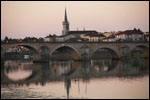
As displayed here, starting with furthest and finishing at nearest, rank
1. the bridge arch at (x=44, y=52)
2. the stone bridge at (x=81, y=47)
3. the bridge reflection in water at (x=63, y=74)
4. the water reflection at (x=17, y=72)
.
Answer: the bridge arch at (x=44, y=52) < the stone bridge at (x=81, y=47) < the water reflection at (x=17, y=72) < the bridge reflection in water at (x=63, y=74)

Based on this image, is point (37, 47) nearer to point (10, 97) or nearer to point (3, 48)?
point (3, 48)

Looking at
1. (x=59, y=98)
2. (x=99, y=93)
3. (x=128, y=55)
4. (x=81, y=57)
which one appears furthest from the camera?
(x=128, y=55)

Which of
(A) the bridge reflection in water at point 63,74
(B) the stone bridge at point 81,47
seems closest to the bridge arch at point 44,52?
(B) the stone bridge at point 81,47

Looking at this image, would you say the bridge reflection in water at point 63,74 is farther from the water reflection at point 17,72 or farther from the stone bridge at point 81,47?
the stone bridge at point 81,47

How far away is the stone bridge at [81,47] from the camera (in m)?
68.9

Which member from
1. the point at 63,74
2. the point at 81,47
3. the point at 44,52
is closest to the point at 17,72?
the point at 63,74

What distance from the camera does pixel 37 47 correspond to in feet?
227

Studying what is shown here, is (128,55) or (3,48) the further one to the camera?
(128,55)

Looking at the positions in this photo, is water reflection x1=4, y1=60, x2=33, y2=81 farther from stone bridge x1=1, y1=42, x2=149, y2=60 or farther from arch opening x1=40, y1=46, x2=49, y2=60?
arch opening x1=40, y1=46, x2=49, y2=60

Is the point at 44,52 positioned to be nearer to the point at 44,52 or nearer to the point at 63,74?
the point at 44,52

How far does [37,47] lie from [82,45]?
11.1 m

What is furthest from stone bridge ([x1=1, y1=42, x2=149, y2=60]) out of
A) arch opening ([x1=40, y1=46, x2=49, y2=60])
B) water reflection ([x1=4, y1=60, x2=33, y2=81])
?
water reflection ([x1=4, y1=60, x2=33, y2=81])

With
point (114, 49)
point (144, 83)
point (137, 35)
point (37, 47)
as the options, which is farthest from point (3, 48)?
point (137, 35)

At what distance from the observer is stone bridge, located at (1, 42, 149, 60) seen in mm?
68938
